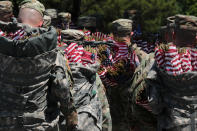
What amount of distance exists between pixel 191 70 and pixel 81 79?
5.08 feet

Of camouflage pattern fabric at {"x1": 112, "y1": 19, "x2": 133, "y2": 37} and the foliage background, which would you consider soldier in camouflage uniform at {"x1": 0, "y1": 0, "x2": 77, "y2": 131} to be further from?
the foliage background

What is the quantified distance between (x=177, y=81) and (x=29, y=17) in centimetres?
182

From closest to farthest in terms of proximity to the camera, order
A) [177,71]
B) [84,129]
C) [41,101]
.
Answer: [41,101], [177,71], [84,129]

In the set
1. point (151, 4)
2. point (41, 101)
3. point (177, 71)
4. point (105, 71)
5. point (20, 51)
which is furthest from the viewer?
point (151, 4)

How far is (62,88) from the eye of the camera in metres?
3.92

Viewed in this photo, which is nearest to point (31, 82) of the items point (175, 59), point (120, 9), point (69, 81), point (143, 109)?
point (69, 81)

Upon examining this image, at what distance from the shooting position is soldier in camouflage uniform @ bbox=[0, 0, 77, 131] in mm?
3639

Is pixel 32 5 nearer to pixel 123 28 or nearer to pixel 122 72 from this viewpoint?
pixel 122 72

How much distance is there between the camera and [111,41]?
23.1 ft


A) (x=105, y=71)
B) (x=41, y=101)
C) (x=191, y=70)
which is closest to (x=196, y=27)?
(x=191, y=70)

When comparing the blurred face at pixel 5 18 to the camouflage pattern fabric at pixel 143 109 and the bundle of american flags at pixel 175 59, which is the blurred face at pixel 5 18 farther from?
the bundle of american flags at pixel 175 59

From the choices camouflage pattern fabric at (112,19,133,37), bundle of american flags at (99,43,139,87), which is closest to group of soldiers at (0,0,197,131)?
bundle of american flags at (99,43,139,87)

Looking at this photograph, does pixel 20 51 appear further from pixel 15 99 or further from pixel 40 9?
pixel 40 9

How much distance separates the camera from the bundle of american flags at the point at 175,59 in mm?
4164
